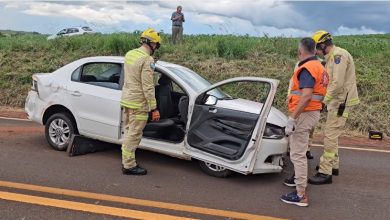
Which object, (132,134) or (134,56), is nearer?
(134,56)

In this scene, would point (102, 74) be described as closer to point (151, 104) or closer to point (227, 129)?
point (151, 104)

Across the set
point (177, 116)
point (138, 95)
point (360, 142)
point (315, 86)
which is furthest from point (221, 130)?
point (360, 142)

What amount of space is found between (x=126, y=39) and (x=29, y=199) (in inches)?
432

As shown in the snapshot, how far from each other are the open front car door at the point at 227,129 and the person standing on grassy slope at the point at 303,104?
389 millimetres

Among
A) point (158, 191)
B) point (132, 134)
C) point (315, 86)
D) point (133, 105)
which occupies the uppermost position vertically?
point (315, 86)

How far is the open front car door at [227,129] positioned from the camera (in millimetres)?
5145

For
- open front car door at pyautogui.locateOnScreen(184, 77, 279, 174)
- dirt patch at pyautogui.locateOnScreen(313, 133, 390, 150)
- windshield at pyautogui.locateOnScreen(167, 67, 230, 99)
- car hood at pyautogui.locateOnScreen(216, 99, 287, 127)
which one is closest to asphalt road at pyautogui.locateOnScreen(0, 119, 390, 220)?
open front car door at pyautogui.locateOnScreen(184, 77, 279, 174)

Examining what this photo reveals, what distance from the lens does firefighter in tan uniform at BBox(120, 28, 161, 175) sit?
17.6 feet

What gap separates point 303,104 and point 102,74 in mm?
3188

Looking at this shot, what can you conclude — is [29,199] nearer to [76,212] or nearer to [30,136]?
[76,212]

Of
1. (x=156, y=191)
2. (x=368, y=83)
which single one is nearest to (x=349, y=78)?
(x=156, y=191)

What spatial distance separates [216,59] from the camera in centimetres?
1372

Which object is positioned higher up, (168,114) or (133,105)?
(133,105)

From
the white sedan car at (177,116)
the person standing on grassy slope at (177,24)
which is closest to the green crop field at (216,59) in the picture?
the person standing on grassy slope at (177,24)
